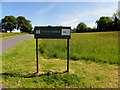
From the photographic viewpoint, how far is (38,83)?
10.4ft

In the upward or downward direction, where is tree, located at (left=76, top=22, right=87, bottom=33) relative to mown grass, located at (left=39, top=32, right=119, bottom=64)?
upward

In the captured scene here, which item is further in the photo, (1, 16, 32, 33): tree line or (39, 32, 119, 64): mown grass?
(1, 16, 32, 33): tree line

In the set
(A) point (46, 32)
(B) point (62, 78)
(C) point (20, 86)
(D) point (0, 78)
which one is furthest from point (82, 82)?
(D) point (0, 78)

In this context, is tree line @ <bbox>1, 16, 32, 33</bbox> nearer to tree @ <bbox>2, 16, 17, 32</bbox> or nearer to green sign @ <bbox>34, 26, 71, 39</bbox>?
tree @ <bbox>2, 16, 17, 32</bbox>

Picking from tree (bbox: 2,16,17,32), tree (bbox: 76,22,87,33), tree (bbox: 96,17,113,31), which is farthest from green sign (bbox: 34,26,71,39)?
tree (bbox: 2,16,17,32)

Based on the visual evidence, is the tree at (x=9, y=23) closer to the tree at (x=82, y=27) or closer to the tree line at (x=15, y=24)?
the tree line at (x=15, y=24)

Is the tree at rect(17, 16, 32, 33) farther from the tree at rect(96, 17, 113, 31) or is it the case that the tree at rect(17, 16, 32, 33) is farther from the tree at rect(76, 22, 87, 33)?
the tree at rect(96, 17, 113, 31)

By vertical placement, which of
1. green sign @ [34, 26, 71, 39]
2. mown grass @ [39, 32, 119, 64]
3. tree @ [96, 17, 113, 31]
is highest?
tree @ [96, 17, 113, 31]

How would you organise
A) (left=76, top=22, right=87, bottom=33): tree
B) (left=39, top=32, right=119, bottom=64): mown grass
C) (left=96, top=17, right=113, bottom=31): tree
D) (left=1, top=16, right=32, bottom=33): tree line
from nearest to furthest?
(left=39, top=32, right=119, bottom=64): mown grass, (left=96, top=17, right=113, bottom=31): tree, (left=1, top=16, right=32, bottom=33): tree line, (left=76, top=22, right=87, bottom=33): tree

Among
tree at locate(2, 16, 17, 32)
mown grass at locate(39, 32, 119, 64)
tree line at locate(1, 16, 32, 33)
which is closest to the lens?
mown grass at locate(39, 32, 119, 64)

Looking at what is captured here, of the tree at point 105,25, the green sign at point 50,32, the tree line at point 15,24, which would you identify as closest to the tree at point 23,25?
the tree line at point 15,24

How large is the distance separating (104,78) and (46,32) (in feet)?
9.03

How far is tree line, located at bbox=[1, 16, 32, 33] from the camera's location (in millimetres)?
76250

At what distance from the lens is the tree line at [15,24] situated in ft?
250
